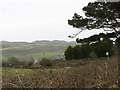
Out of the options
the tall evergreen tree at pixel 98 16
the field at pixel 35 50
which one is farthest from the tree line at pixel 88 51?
the tall evergreen tree at pixel 98 16

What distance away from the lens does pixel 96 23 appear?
778 inches

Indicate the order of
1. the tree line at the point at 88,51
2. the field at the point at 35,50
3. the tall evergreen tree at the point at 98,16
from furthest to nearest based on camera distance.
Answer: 1. the field at the point at 35,50
2. the tree line at the point at 88,51
3. the tall evergreen tree at the point at 98,16

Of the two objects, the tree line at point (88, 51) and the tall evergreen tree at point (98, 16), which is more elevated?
the tall evergreen tree at point (98, 16)

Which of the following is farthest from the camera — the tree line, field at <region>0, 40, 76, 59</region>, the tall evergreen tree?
field at <region>0, 40, 76, 59</region>

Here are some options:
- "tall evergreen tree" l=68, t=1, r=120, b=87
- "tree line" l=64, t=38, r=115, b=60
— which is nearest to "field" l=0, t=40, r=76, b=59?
"tree line" l=64, t=38, r=115, b=60

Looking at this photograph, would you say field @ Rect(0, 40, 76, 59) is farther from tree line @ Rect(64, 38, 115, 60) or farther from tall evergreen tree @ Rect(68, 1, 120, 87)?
tall evergreen tree @ Rect(68, 1, 120, 87)

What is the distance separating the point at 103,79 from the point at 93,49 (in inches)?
1059

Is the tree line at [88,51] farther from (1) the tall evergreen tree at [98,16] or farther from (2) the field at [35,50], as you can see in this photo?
(1) the tall evergreen tree at [98,16]

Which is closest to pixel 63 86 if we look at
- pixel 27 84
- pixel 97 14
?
pixel 27 84

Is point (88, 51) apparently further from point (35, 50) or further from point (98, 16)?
point (35, 50)

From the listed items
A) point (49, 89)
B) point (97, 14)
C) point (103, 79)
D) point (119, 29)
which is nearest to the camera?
point (49, 89)

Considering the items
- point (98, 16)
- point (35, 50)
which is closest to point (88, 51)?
point (98, 16)

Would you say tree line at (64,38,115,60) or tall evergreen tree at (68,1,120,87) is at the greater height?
tall evergreen tree at (68,1,120,87)

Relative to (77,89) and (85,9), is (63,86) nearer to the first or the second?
(77,89)
